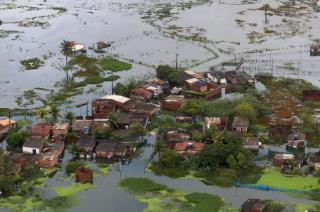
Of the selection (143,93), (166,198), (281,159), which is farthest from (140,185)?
(143,93)

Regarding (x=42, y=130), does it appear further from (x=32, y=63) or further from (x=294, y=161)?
(x=32, y=63)

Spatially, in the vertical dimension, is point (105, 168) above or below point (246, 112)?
below

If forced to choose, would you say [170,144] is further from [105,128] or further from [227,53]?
[227,53]

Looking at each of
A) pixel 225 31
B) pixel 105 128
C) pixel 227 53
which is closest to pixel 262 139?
pixel 105 128

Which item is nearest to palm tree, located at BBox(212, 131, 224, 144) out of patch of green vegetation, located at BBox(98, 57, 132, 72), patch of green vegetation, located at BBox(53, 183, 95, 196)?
patch of green vegetation, located at BBox(53, 183, 95, 196)

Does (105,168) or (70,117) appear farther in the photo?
(70,117)

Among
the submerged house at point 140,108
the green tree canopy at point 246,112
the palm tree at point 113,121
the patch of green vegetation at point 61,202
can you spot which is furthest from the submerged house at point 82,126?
the green tree canopy at point 246,112
